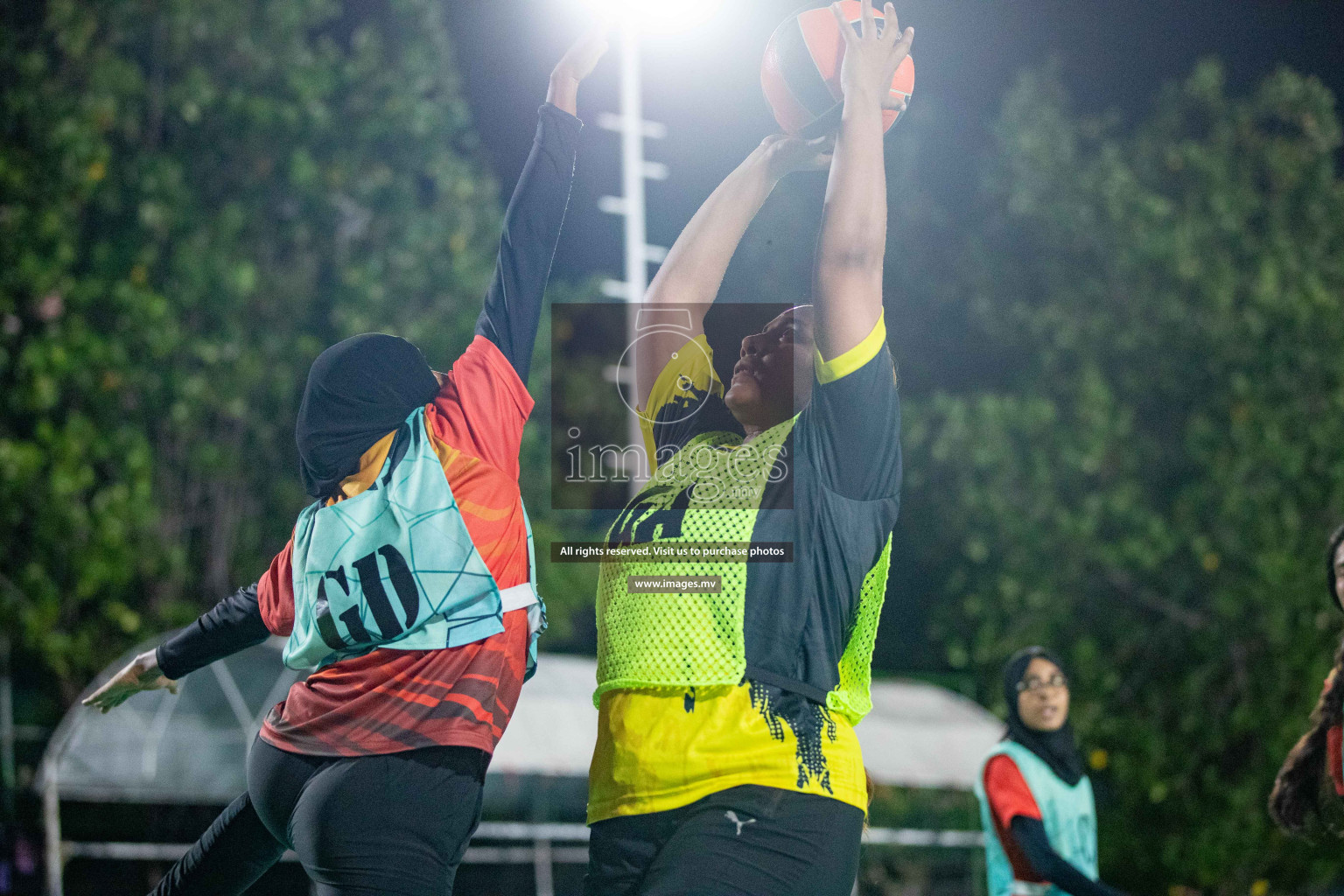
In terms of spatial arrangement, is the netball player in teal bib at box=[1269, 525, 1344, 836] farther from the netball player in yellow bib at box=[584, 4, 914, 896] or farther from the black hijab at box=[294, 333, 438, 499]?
the black hijab at box=[294, 333, 438, 499]

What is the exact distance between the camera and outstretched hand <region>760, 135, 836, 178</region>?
260 cm

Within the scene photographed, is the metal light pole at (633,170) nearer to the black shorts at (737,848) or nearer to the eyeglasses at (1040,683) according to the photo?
the eyeglasses at (1040,683)

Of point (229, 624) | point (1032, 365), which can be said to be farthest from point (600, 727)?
point (1032, 365)

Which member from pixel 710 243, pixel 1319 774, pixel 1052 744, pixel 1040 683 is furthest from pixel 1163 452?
pixel 710 243

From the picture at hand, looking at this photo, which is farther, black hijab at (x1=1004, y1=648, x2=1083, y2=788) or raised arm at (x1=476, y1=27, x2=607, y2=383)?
black hijab at (x1=1004, y1=648, x2=1083, y2=788)

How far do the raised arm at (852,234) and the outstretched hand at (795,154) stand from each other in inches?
20.6

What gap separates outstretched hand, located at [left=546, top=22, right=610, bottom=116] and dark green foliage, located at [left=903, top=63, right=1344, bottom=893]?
8145 millimetres

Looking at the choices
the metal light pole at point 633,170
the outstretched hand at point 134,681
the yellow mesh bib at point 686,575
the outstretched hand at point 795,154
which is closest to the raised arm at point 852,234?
the yellow mesh bib at point 686,575

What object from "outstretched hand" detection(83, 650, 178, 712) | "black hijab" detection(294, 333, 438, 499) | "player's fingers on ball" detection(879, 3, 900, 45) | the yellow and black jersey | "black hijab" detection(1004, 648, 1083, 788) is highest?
"player's fingers on ball" detection(879, 3, 900, 45)

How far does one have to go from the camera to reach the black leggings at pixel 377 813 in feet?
6.67

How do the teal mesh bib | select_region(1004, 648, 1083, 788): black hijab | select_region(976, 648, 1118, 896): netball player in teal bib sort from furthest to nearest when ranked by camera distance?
select_region(1004, 648, 1083, 788): black hijab → the teal mesh bib → select_region(976, 648, 1118, 896): netball player in teal bib

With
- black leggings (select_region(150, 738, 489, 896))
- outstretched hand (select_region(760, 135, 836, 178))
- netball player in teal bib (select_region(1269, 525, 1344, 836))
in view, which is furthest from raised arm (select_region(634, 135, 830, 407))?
netball player in teal bib (select_region(1269, 525, 1344, 836))

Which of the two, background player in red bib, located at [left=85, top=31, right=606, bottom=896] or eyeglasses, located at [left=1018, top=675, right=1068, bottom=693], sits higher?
background player in red bib, located at [left=85, top=31, right=606, bottom=896]

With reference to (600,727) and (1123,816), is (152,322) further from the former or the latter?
(1123,816)
